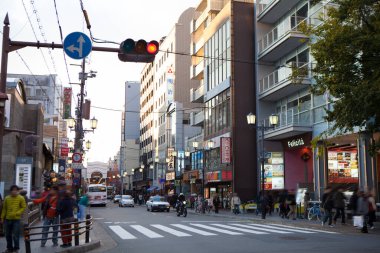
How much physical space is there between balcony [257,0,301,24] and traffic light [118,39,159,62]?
1071 inches

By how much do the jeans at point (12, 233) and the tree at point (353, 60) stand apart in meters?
11.7

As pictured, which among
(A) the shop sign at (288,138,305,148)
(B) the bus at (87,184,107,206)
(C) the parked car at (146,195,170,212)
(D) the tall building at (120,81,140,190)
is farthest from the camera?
(D) the tall building at (120,81,140,190)

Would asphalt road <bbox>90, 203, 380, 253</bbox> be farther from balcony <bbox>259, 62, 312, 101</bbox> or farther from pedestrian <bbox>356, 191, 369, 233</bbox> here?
balcony <bbox>259, 62, 312, 101</bbox>

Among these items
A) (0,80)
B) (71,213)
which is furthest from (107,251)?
(0,80)

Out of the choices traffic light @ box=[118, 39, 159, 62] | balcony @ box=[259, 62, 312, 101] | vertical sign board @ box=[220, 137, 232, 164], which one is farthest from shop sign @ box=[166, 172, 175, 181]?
traffic light @ box=[118, 39, 159, 62]

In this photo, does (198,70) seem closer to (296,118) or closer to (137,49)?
(296,118)

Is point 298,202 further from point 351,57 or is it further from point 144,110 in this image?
point 144,110

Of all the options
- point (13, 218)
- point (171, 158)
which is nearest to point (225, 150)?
point (171, 158)

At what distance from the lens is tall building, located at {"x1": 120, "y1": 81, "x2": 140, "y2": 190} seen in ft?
376

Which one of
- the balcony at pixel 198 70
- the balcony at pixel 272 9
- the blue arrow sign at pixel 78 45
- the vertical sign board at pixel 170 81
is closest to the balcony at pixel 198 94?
the balcony at pixel 198 70

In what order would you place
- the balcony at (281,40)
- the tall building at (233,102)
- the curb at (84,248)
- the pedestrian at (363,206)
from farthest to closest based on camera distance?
the tall building at (233,102)
the balcony at (281,40)
the pedestrian at (363,206)
the curb at (84,248)

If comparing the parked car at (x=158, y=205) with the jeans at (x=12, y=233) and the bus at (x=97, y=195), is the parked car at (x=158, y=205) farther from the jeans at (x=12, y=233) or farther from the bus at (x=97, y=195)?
the jeans at (x=12, y=233)

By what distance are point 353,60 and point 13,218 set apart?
42.7 ft

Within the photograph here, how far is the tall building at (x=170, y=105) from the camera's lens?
236 feet
